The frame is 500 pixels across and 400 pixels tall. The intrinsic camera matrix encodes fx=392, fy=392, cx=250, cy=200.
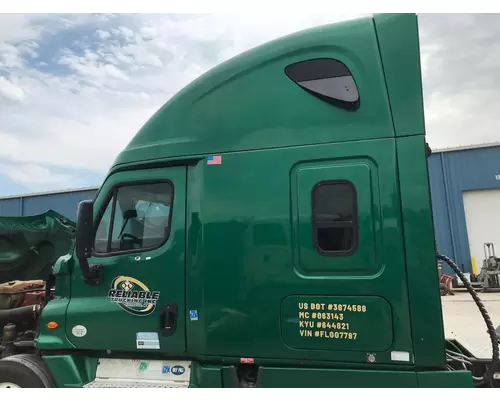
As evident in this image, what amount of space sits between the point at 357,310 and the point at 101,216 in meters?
2.21

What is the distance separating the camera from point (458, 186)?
16688 mm

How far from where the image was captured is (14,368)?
10.7ft

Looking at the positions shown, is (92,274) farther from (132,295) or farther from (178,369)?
(178,369)

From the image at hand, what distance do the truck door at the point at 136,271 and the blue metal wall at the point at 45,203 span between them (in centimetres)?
2084

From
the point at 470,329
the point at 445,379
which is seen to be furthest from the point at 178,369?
the point at 470,329

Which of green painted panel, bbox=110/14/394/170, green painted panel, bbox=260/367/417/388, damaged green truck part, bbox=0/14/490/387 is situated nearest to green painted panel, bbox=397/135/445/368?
damaged green truck part, bbox=0/14/490/387

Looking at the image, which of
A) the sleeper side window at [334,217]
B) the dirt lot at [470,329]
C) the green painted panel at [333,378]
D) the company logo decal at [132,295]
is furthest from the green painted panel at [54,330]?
the dirt lot at [470,329]

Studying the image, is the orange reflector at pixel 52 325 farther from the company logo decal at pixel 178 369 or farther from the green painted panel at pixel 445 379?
the green painted panel at pixel 445 379

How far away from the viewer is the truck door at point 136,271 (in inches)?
120

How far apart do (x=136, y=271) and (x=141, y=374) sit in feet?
2.73

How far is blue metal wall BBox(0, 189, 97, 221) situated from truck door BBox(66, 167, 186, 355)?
2084 cm

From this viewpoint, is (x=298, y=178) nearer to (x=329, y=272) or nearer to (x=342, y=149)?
(x=342, y=149)

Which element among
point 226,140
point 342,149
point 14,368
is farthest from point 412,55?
point 14,368

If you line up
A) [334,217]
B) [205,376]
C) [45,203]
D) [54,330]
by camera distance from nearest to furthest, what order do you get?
[334,217]
[205,376]
[54,330]
[45,203]
